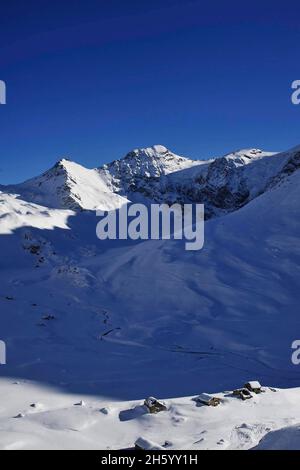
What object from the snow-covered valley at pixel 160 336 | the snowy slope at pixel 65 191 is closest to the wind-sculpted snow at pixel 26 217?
the snow-covered valley at pixel 160 336

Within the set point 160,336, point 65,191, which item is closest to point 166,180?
point 65,191

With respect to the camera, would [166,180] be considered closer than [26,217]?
No

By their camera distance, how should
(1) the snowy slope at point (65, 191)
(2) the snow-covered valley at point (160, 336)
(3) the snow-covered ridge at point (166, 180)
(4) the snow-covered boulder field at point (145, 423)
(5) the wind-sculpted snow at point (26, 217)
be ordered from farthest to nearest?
1. (3) the snow-covered ridge at point (166, 180)
2. (1) the snowy slope at point (65, 191)
3. (5) the wind-sculpted snow at point (26, 217)
4. (2) the snow-covered valley at point (160, 336)
5. (4) the snow-covered boulder field at point (145, 423)

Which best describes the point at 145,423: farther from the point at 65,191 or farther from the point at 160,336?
the point at 65,191

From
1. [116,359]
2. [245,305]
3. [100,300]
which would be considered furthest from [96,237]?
[116,359]

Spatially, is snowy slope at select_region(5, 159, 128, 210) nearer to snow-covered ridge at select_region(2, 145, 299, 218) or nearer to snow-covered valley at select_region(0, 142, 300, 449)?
snow-covered ridge at select_region(2, 145, 299, 218)

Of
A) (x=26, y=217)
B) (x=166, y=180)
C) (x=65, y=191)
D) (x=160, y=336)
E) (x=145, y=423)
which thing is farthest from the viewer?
(x=166, y=180)

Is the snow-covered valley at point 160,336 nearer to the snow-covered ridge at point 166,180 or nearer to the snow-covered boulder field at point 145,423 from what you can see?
the snow-covered boulder field at point 145,423

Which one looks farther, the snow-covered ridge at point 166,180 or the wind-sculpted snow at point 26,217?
the snow-covered ridge at point 166,180

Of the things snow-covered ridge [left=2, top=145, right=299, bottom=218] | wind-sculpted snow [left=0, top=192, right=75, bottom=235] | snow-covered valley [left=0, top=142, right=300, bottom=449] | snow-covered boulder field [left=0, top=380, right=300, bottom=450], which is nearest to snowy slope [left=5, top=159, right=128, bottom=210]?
snow-covered ridge [left=2, top=145, right=299, bottom=218]

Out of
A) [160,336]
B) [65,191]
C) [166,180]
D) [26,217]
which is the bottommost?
[160,336]
